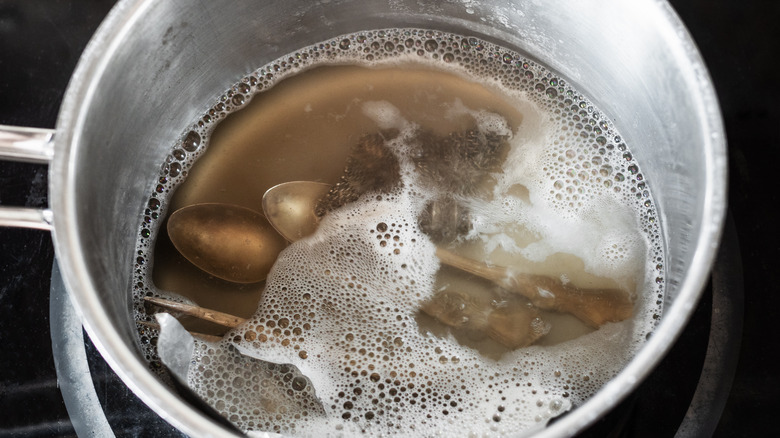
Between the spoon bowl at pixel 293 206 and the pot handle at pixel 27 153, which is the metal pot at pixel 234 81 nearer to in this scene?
the pot handle at pixel 27 153

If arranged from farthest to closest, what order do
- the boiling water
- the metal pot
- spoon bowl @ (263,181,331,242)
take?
spoon bowl @ (263,181,331,242)
the boiling water
the metal pot

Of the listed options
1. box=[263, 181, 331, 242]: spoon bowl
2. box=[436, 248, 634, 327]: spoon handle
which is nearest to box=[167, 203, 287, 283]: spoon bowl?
box=[263, 181, 331, 242]: spoon bowl

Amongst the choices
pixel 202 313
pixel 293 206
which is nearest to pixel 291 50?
pixel 293 206

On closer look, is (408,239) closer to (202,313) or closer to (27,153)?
(202,313)

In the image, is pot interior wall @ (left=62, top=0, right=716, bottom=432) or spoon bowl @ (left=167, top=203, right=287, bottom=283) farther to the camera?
spoon bowl @ (left=167, top=203, right=287, bottom=283)

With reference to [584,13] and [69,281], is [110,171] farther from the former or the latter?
[584,13]

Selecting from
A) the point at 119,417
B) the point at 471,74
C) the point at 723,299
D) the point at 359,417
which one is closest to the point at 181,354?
the point at 119,417

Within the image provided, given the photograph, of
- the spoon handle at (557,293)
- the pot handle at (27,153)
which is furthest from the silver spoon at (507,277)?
the pot handle at (27,153)

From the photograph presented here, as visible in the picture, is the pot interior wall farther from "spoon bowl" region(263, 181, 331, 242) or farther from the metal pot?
"spoon bowl" region(263, 181, 331, 242)
